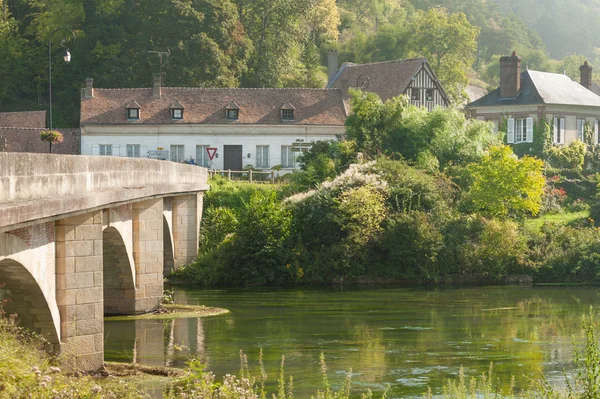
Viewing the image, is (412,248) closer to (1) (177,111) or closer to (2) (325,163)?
(2) (325,163)

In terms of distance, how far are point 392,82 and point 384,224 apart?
71.2 feet

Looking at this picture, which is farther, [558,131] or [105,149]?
[558,131]

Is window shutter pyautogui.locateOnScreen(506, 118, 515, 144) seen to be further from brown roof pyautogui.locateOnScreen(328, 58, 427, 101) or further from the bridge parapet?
the bridge parapet

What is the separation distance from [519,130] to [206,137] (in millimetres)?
16728

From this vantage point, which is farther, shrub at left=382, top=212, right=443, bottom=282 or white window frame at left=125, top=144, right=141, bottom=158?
white window frame at left=125, top=144, right=141, bottom=158

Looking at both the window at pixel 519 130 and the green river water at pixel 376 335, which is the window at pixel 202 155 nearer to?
the window at pixel 519 130

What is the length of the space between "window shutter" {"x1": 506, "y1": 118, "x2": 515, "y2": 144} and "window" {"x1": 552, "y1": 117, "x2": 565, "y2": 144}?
2.12 m

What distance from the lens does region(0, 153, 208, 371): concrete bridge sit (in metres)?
14.6

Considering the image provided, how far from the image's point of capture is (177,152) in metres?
55.6

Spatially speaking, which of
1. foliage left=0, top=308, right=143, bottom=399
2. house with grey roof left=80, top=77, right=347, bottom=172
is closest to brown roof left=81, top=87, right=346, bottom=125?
house with grey roof left=80, top=77, right=347, bottom=172

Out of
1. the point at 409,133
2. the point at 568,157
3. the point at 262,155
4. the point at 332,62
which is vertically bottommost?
the point at 568,157

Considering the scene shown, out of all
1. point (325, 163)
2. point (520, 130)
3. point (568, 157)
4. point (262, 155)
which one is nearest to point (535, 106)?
point (520, 130)

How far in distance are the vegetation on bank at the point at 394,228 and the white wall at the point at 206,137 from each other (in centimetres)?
1121

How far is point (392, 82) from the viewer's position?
59.2 m
